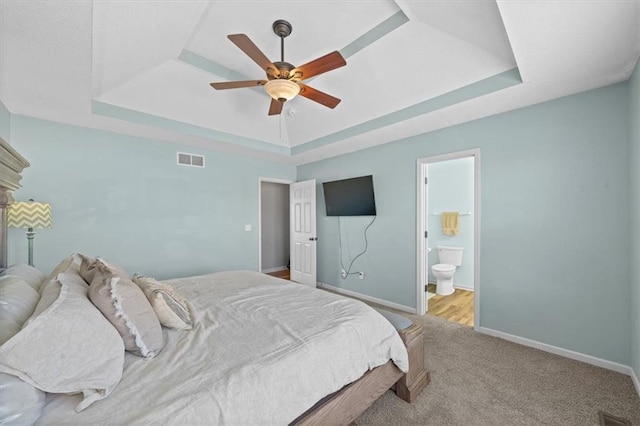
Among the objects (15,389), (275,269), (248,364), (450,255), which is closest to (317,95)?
(248,364)

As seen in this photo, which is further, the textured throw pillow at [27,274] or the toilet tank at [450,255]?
the toilet tank at [450,255]

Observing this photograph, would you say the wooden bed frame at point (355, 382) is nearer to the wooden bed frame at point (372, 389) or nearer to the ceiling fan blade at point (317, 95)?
the wooden bed frame at point (372, 389)

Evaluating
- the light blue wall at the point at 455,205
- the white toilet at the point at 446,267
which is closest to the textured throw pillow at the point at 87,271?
the white toilet at the point at 446,267

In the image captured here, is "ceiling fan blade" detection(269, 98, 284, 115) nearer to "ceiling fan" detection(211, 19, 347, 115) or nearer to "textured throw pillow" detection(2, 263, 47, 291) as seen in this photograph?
"ceiling fan" detection(211, 19, 347, 115)

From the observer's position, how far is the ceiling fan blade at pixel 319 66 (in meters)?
1.84

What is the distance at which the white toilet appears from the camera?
14.0ft

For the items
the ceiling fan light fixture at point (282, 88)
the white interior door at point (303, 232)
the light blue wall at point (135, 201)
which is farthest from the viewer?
the white interior door at point (303, 232)

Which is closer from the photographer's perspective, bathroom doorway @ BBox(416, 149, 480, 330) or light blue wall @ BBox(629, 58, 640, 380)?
light blue wall @ BBox(629, 58, 640, 380)

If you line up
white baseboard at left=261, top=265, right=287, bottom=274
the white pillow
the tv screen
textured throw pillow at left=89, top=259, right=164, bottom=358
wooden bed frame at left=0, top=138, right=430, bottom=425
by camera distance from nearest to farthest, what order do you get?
the white pillow → textured throw pillow at left=89, top=259, right=164, bottom=358 → wooden bed frame at left=0, top=138, right=430, bottom=425 → the tv screen → white baseboard at left=261, top=265, right=287, bottom=274

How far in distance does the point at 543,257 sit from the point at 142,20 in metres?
3.91

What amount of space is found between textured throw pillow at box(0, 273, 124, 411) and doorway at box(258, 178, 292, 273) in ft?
17.1

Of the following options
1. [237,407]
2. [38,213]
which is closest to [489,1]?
[237,407]

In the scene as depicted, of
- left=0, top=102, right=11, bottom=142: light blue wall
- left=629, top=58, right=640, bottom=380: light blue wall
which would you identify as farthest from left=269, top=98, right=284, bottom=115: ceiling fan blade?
left=629, top=58, right=640, bottom=380: light blue wall

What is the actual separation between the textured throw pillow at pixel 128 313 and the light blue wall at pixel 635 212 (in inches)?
125
